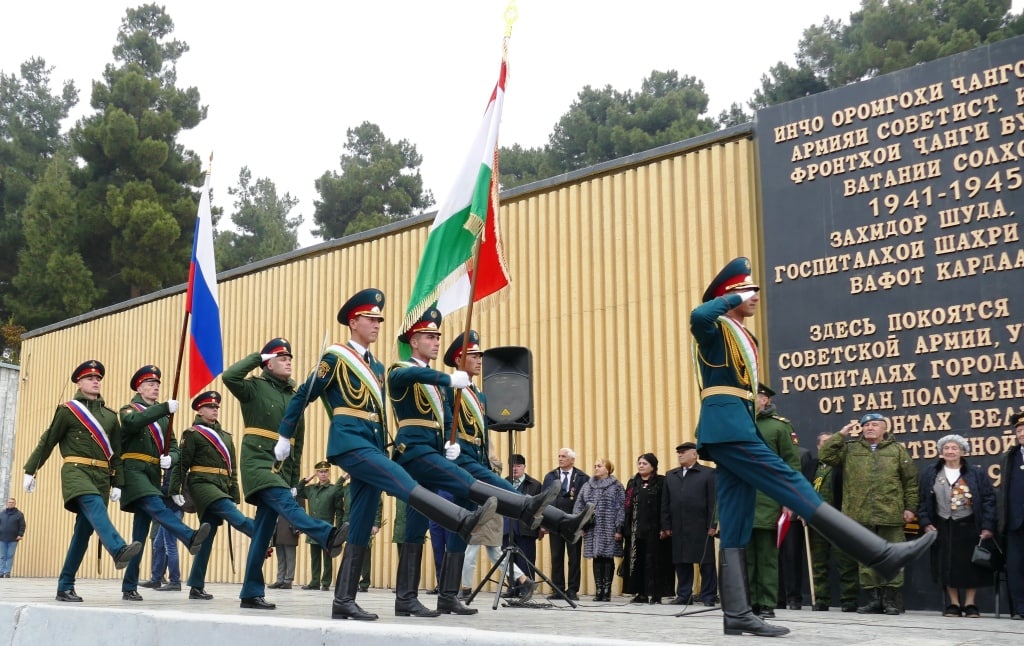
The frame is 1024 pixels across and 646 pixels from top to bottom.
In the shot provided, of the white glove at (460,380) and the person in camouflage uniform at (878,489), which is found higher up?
the white glove at (460,380)

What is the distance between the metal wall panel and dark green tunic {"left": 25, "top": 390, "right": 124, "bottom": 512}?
5009 millimetres

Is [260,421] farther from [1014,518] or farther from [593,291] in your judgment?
[593,291]

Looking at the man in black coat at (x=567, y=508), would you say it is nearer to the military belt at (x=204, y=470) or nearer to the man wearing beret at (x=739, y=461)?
the military belt at (x=204, y=470)

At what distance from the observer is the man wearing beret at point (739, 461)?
16.4 feet

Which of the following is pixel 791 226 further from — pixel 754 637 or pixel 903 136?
pixel 754 637

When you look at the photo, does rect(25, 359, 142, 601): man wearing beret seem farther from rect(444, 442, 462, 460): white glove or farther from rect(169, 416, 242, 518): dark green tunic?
rect(444, 442, 462, 460): white glove

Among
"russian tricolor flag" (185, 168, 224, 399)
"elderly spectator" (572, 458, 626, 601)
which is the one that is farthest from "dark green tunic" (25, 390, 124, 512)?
"elderly spectator" (572, 458, 626, 601)

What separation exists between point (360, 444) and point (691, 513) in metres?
4.82

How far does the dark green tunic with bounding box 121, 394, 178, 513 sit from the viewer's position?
8.63 meters

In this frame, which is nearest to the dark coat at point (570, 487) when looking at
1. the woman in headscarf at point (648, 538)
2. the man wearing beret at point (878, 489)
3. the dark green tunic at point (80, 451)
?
the woman in headscarf at point (648, 538)

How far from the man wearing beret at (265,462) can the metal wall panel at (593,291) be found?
4916 millimetres

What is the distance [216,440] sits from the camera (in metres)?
9.13

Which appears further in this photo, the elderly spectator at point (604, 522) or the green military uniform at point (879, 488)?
the elderly spectator at point (604, 522)

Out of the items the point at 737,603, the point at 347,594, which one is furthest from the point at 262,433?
the point at 737,603
